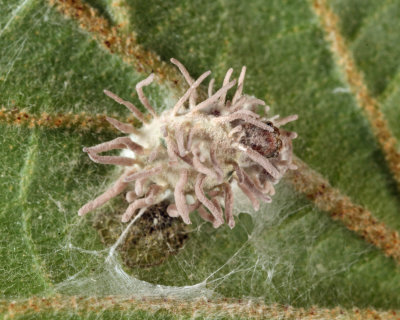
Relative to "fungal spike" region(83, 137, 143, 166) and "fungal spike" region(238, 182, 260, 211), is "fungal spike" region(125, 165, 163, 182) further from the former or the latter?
"fungal spike" region(238, 182, 260, 211)

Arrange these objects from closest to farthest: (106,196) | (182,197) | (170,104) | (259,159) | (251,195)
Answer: (259,159) → (182,197) → (106,196) → (251,195) → (170,104)

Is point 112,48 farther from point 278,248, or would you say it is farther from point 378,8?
point 378,8

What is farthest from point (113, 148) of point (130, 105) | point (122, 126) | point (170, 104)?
point (170, 104)

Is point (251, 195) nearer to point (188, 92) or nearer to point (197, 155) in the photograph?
point (197, 155)

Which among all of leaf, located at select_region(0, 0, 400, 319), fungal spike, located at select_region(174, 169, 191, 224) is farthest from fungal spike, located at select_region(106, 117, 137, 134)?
fungal spike, located at select_region(174, 169, 191, 224)

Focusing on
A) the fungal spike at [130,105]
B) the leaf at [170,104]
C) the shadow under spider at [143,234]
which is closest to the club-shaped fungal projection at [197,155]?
the fungal spike at [130,105]

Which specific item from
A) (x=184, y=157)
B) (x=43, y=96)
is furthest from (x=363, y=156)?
(x=43, y=96)
